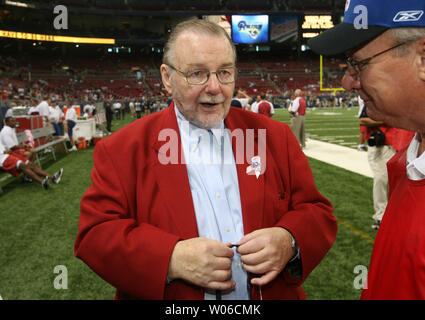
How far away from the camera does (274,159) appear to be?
1.71 m

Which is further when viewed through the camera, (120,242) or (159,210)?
(159,210)

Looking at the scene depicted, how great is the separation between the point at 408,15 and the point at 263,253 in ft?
3.04

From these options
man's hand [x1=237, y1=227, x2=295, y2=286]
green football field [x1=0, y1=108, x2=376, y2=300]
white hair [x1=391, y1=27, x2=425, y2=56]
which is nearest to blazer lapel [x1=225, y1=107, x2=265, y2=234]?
man's hand [x1=237, y1=227, x2=295, y2=286]

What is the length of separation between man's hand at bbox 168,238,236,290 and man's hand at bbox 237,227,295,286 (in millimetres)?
73

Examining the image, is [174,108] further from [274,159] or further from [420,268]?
[420,268]

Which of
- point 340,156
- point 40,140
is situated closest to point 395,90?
point 340,156

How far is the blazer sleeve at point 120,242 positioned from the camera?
1396 millimetres

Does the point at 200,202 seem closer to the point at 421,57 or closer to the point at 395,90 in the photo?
the point at 395,90

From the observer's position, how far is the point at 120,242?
55.3 inches

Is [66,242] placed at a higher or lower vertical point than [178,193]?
lower

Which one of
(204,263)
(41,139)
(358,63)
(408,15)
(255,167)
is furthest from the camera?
(41,139)

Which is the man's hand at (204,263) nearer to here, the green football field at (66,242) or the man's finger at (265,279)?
the man's finger at (265,279)

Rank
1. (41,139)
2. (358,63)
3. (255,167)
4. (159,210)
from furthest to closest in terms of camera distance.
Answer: (41,139)
(255,167)
(159,210)
(358,63)

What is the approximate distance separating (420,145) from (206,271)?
2.88 ft
